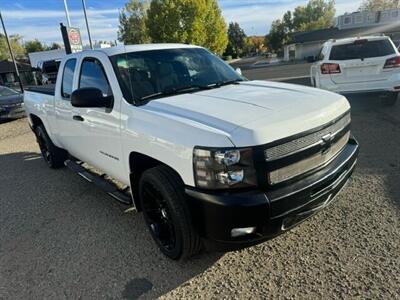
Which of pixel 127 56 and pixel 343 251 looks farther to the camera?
pixel 127 56

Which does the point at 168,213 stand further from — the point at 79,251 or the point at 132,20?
the point at 132,20

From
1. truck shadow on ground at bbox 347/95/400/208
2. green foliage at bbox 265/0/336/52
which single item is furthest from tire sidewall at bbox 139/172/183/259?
green foliage at bbox 265/0/336/52

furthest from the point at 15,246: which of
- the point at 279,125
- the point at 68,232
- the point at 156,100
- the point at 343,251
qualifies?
the point at 343,251

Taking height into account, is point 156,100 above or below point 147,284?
above

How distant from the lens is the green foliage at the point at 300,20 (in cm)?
8394

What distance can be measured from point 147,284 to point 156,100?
64.0 inches

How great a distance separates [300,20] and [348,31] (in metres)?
38.8

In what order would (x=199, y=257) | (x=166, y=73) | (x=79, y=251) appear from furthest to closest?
(x=166, y=73), (x=79, y=251), (x=199, y=257)

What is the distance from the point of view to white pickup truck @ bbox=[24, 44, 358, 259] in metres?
2.43

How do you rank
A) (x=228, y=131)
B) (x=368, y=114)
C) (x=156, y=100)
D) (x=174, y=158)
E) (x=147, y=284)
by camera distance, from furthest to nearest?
1. (x=368, y=114)
2. (x=156, y=100)
3. (x=147, y=284)
4. (x=174, y=158)
5. (x=228, y=131)

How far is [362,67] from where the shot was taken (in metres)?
7.66

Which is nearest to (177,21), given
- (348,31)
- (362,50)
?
(348,31)

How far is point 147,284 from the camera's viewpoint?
9.46ft

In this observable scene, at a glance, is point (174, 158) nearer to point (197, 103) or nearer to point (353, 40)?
point (197, 103)
